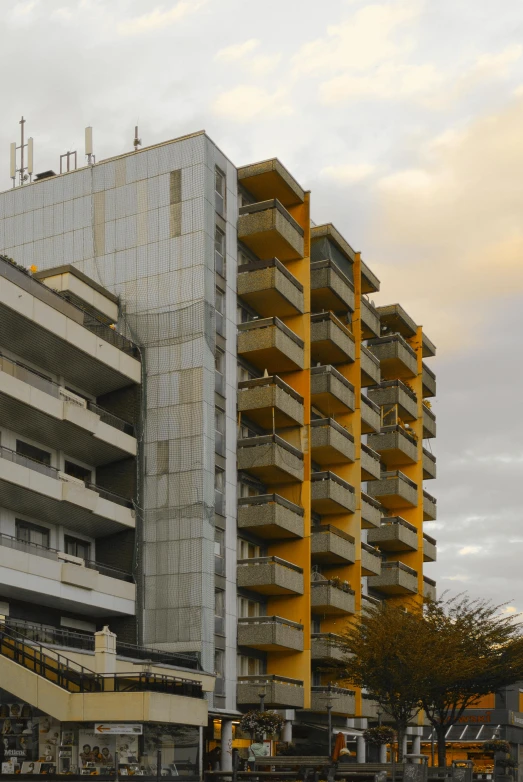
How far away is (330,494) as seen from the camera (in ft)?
211

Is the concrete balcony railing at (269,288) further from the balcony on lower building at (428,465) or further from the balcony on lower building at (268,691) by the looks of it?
the balcony on lower building at (428,465)

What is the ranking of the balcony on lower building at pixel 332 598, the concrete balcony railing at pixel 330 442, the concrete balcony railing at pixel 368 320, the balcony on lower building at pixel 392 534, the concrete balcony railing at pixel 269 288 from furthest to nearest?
the balcony on lower building at pixel 392 534, the concrete balcony railing at pixel 368 320, the concrete balcony railing at pixel 330 442, the balcony on lower building at pixel 332 598, the concrete balcony railing at pixel 269 288

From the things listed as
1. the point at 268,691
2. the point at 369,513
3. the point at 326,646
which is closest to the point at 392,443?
the point at 369,513

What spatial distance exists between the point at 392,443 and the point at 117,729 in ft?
152

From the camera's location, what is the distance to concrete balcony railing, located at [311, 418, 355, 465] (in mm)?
64812

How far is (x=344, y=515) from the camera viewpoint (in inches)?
2707

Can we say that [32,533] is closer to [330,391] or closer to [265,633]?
[265,633]

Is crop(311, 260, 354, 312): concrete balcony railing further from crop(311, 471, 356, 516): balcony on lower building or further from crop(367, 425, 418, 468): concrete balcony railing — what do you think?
crop(367, 425, 418, 468): concrete balcony railing

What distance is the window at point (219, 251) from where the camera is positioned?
58.3 m

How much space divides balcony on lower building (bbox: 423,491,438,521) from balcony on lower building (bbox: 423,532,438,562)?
1.60 m

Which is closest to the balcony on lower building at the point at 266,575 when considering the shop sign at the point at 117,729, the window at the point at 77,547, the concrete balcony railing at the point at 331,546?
the concrete balcony railing at the point at 331,546

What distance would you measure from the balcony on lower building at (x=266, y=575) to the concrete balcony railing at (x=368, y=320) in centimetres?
2091

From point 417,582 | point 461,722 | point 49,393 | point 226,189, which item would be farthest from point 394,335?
point 49,393

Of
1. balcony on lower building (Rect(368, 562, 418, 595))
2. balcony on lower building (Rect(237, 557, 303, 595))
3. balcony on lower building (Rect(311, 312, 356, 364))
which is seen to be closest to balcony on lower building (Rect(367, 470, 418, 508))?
balcony on lower building (Rect(368, 562, 418, 595))
